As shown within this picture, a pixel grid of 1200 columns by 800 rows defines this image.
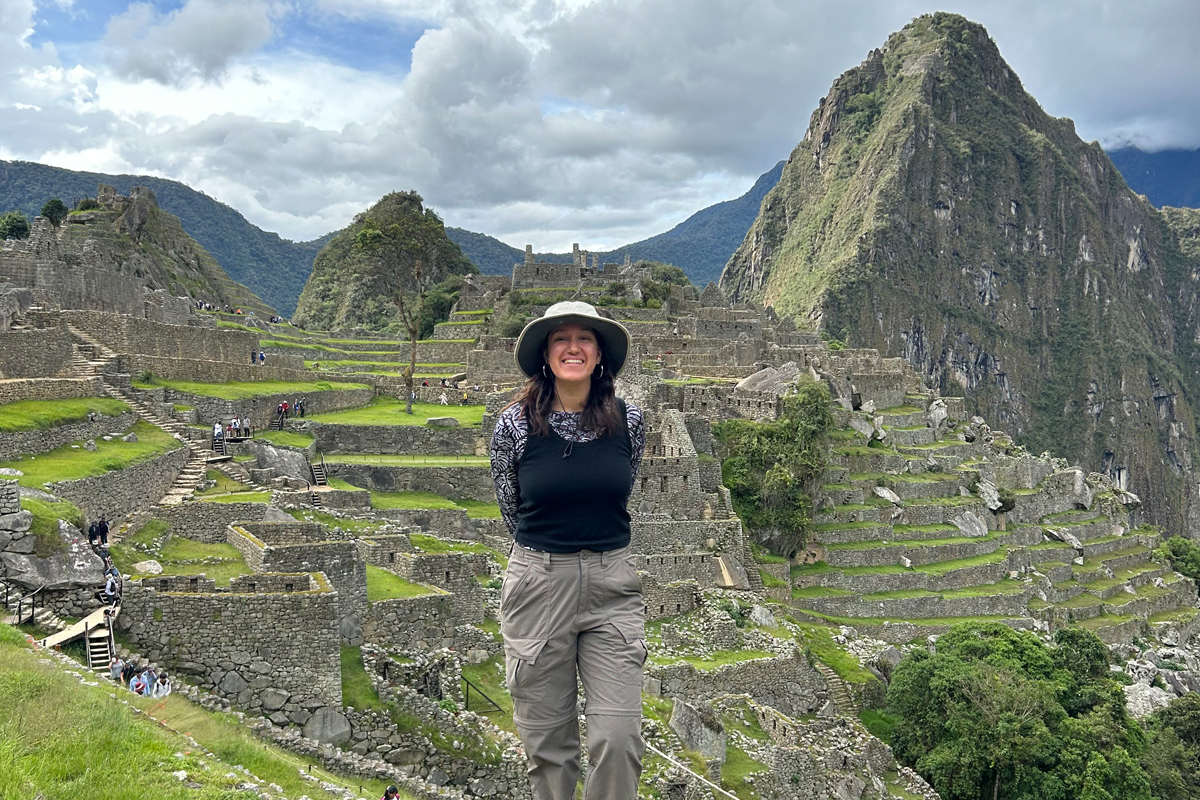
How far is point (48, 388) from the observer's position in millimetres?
18094

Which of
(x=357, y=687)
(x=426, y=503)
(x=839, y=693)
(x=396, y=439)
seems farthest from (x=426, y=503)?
(x=839, y=693)

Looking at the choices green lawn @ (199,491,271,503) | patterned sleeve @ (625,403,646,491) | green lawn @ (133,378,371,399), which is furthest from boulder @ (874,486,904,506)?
patterned sleeve @ (625,403,646,491)

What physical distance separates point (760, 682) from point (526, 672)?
17653mm

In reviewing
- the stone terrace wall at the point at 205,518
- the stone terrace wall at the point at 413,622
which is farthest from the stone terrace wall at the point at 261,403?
the stone terrace wall at the point at 413,622

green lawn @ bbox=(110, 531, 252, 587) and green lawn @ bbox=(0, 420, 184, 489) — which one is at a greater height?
green lawn @ bbox=(0, 420, 184, 489)

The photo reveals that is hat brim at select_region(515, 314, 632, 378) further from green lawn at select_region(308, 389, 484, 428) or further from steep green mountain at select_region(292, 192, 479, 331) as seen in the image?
steep green mountain at select_region(292, 192, 479, 331)

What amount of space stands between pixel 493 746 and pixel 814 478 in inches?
867

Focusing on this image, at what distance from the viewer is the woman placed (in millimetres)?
4770

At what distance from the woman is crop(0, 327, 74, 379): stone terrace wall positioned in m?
18.8

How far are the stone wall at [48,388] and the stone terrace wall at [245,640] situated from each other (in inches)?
321

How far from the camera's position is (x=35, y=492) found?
12.8 meters

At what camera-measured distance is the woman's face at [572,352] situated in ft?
16.5

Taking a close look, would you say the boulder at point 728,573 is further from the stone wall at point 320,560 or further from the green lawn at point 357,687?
the green lawn at point 357,687

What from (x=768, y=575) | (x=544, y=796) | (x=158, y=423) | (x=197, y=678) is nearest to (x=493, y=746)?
(x=197, y=678)
